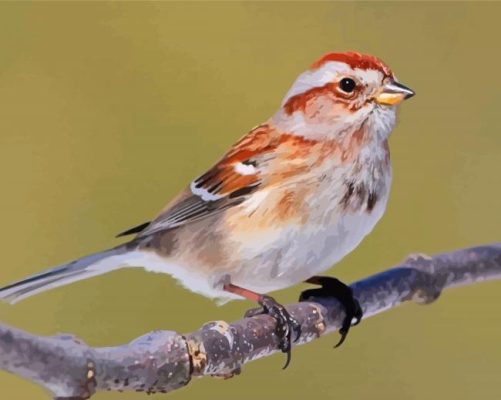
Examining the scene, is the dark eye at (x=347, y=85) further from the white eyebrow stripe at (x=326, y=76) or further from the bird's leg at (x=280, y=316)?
the bird's leg at (x=280, y=316)

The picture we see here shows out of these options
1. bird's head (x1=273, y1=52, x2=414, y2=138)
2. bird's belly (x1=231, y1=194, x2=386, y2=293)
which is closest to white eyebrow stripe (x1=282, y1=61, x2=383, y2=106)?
bird's head (x1=273, y1=52, x2=414, y2=138)

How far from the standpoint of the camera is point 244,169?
78cm

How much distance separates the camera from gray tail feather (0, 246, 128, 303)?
0.72 meters

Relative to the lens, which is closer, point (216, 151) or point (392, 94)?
point (392, 94)

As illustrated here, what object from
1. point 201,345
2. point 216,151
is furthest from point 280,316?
point 216,151

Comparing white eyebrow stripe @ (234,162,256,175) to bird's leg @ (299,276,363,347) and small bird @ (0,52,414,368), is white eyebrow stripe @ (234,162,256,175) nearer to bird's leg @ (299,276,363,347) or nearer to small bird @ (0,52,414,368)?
small bird @ (0,52,414,368)

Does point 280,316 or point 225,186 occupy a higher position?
point 225,186

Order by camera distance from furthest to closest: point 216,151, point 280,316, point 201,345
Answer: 1. point 216,151
2. point 280,316
3. point 201,345

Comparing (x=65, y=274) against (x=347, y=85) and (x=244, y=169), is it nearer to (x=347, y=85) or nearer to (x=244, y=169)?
(x=244, y=169)

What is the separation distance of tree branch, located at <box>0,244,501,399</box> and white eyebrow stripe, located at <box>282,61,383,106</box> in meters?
0.18

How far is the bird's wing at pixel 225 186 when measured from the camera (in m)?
0.78

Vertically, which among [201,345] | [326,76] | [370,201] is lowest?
[201,345]

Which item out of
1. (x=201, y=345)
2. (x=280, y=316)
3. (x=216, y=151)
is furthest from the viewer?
(x=216, y=151)

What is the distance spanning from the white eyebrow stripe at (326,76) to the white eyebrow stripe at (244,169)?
73 mm
